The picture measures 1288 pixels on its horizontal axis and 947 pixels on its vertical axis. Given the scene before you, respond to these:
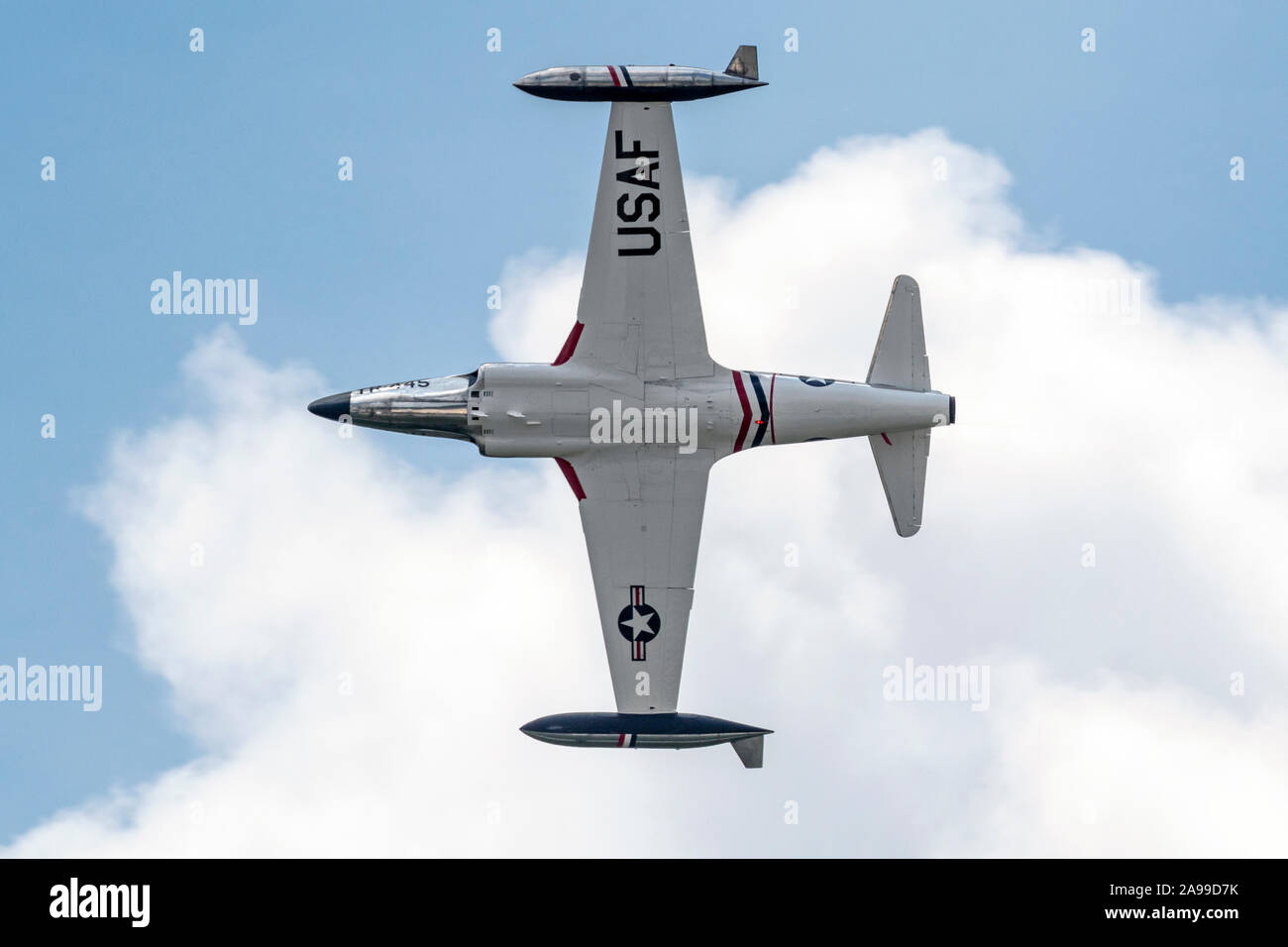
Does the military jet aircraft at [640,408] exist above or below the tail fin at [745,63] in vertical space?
below

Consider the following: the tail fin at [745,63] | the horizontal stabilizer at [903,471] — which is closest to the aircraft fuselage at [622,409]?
the horizontal stabilizer at [903,471]

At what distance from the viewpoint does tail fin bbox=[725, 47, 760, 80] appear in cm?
3145

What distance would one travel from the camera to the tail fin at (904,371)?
32.2m

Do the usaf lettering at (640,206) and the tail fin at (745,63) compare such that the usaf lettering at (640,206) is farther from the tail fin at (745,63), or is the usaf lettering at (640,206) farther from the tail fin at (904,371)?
the tail fin at (904,371)

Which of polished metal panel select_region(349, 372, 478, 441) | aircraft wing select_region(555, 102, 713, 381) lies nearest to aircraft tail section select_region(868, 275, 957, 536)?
aircraft wing select_region(555, 102, 713, 381)

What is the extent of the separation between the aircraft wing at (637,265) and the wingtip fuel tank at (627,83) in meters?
0.58

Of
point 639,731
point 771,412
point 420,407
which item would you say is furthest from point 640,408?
point 639,731

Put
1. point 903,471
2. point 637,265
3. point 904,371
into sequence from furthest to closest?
point 903,471 → point 904,371 → point 637,265

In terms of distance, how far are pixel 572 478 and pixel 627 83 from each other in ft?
27.1

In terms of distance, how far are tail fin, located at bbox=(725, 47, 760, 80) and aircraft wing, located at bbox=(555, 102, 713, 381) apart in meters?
1.79

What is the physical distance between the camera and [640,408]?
31.4 metres

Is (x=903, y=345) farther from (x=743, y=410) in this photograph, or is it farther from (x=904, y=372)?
(x=743, y=410)

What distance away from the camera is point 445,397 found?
31.3m

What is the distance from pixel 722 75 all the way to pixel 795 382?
654 centimetres
